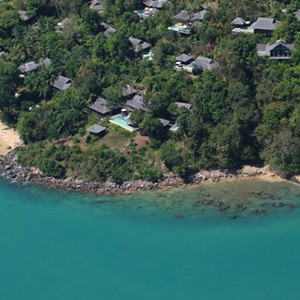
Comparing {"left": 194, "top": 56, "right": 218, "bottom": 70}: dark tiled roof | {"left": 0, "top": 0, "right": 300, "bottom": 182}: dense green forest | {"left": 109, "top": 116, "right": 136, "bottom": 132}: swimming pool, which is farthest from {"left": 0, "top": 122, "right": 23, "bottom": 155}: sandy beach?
{"left": 194, "top": 56, "right": 218, "bottom": 70}: dark tiled roof

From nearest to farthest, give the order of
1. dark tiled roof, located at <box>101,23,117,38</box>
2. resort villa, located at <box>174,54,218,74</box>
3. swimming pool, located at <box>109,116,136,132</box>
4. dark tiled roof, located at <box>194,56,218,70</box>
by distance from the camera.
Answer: swimming pool, located at <box>109,116,136,132</box> < dark tiled roof, located at <box>194,56,218,70</box> < resort villa, located at <box>174,54,218,74</box> < dark tiled roof, located at <box>101,23,117,38</box>

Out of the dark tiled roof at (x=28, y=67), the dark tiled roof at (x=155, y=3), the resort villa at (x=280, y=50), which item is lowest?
the dark tiled roof at (x=28, y=67)

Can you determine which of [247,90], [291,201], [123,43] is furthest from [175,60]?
[291,201]

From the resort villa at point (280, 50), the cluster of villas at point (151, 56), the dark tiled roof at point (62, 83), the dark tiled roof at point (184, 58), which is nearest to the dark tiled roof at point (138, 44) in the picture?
the cluster of villas at point (151, 56)

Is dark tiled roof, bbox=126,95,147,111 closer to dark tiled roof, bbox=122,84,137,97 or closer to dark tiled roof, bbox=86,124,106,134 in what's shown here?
dark tiled roof, bbox=122,84,137,97

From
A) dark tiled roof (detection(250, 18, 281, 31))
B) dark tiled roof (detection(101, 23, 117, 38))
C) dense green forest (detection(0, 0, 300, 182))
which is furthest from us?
dark tiled roof (detection(101, 23, 117, 38))

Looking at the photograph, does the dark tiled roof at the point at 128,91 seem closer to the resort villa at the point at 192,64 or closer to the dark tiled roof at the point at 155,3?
the resort villa at the point at 192,64

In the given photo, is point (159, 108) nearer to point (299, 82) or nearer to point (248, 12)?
point (299, 82)
